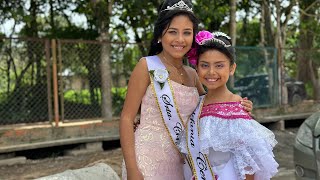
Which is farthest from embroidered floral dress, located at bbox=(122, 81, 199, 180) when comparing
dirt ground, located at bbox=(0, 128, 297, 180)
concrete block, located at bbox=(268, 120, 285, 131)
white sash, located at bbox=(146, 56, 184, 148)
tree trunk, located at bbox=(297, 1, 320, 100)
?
tree trunk, located at bbox=(297, 1, 320, 100)

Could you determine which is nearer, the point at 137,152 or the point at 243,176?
the point at 243,176

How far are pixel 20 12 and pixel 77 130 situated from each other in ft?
11.1

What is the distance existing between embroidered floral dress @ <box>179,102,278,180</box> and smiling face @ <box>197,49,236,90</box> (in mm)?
105

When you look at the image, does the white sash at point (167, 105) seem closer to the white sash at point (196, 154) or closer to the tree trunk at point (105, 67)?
the white sash at point (196, 154)

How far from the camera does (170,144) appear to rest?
6.23ft

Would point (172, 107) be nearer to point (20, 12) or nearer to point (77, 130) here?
point (77, 130)

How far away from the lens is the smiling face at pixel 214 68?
5.96 feet

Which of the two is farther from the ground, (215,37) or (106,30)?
(106,30)

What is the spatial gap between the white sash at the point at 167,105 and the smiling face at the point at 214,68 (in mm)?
174

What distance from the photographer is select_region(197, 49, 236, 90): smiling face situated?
5.96 ft

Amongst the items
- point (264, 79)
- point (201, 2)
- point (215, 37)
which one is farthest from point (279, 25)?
point (215, 37)

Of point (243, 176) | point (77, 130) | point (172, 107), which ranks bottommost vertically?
point (77, 130)

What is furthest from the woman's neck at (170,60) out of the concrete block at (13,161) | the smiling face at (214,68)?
the concrete block at (13,161)

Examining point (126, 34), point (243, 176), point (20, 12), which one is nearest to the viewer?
point (243, 176)
